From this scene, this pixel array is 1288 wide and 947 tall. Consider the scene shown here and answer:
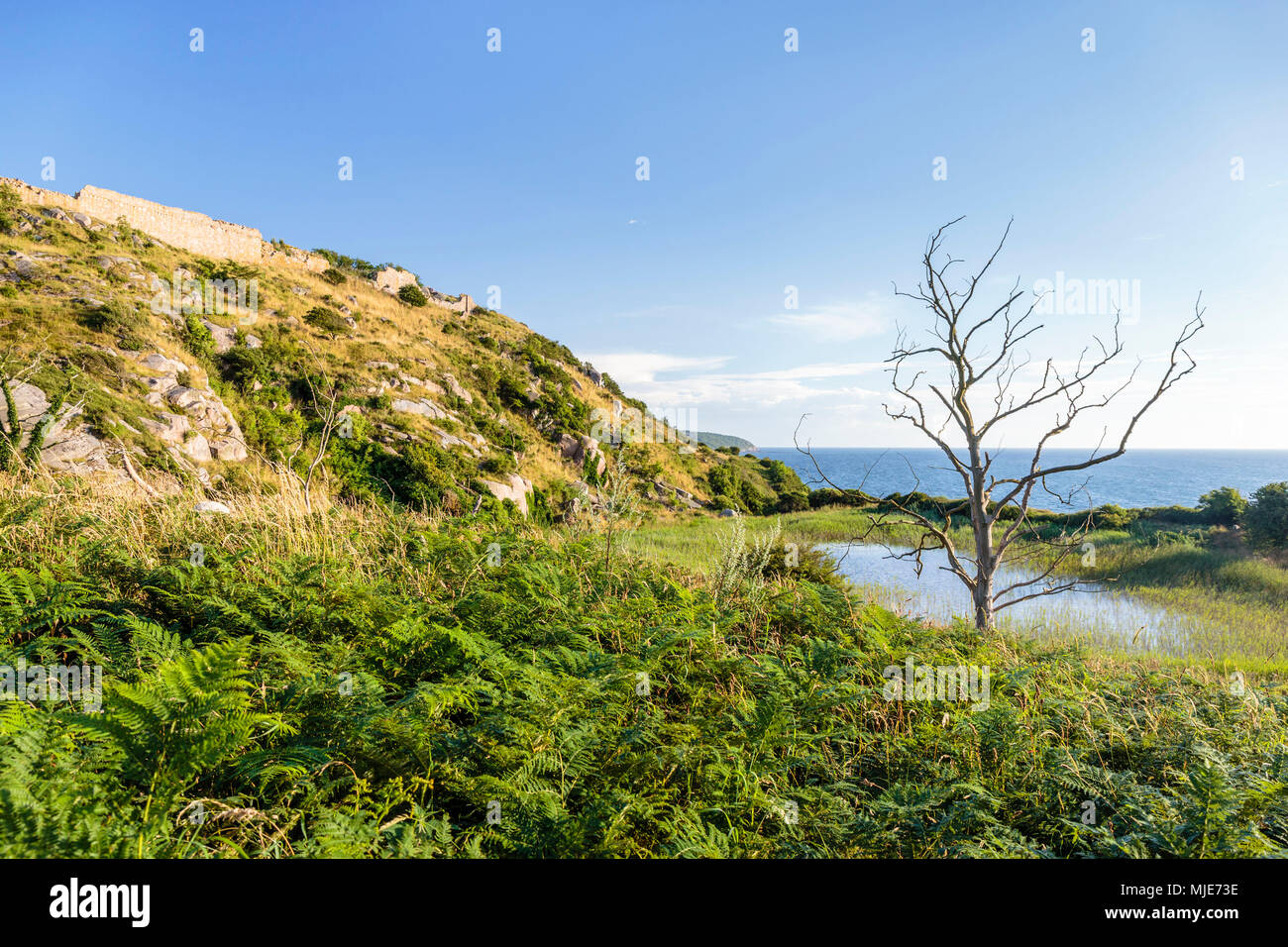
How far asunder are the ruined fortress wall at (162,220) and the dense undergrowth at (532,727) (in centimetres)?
3761

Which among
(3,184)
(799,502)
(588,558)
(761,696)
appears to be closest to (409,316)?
(3,184)

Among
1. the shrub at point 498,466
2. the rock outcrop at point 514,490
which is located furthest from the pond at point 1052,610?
the shrub at point 498,466

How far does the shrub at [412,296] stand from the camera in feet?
137

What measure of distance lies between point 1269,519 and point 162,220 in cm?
5250

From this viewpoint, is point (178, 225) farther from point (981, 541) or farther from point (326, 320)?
point (981, 541)

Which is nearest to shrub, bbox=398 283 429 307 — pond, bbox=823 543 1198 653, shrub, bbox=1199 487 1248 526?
A: pond, bbox=823 543 1198 653

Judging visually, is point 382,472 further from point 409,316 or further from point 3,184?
point 3,184

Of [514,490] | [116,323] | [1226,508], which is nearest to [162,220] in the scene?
[116,323]

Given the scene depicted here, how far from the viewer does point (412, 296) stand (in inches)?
1654

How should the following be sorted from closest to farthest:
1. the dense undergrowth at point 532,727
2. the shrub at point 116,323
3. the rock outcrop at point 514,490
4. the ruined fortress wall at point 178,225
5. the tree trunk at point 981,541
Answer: the dense undergrowth at point 532,727 → the tree trunk at point 981,541 → the shrub at point 116,323 → the rock outcrop at point 514,490 → the ruined fortress wall at point 178,225

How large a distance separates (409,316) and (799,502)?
1079 inches

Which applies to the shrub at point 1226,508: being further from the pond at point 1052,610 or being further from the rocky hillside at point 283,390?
the rocky hillside at point 283,390

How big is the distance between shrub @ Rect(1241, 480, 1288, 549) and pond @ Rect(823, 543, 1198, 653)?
6510 millimetres
